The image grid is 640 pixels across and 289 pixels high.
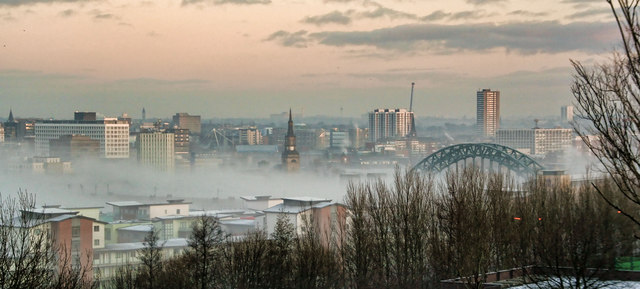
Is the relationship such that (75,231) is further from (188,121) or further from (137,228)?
(188,121)

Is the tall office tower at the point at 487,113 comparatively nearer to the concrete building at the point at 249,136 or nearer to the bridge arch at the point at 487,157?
the concrete building at the point at 249,136

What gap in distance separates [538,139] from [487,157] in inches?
2899

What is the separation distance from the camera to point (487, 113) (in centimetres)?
17425

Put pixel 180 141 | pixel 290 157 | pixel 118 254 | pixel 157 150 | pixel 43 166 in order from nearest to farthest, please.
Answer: pixel 118 254 → pixel 290 157 → pixel 43 166 → pixel 157 150 → pixel 180 141

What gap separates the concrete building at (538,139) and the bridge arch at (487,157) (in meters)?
61.5

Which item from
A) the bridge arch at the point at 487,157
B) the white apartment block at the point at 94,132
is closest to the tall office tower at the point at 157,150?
the white apartment block at the point at 94,132

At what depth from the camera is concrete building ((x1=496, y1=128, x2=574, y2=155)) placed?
136 meters

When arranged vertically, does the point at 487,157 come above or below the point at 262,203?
above

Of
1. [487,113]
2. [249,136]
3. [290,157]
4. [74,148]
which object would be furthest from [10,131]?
[487,113]

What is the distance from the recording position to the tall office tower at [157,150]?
141875 millimetres

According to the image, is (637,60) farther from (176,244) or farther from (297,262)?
(176,244)

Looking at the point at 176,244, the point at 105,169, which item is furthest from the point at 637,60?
the point at 105,169

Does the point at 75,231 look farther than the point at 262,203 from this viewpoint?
No

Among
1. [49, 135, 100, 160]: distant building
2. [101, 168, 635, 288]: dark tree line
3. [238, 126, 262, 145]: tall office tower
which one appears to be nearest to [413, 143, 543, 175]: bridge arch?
[101, 168, 635, 288]: dark tree line
